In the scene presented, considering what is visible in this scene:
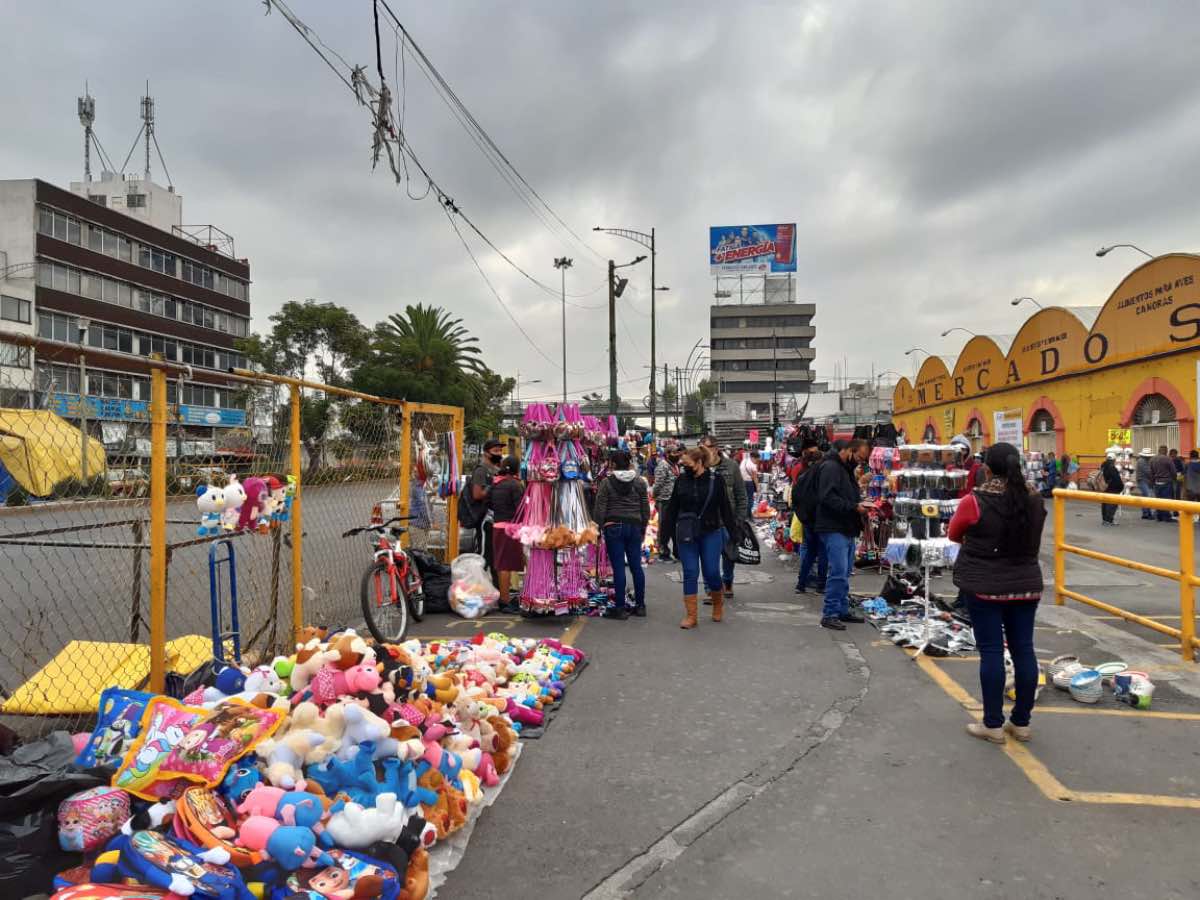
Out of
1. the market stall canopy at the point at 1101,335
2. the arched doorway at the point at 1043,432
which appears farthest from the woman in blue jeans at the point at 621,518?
the arched doorway at the point at 1043,432

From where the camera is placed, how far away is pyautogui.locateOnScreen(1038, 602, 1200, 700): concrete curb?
5.30 meters

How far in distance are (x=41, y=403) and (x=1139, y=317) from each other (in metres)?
25.8

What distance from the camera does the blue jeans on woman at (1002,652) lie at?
423cm

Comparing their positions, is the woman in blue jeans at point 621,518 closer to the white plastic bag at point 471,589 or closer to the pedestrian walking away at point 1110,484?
the white plastic bag at point 471,589

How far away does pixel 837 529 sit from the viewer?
729 cm

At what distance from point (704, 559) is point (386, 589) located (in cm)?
296

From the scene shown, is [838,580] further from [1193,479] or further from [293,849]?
[1193,479]

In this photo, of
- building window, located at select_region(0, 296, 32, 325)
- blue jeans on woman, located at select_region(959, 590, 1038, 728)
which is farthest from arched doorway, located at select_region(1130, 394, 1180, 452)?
building window, located at select_region(0, 296, 32, 325)

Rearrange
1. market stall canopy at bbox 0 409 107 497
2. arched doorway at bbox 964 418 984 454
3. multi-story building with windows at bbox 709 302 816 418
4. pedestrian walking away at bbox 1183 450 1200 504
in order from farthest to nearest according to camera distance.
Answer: multi-story building with windows at bbox 709 302 816 418 → arched doorway at bbox 964 418 984 454 → pedestrian walking away at bbox 1183 450 1200 504 → market stall canopy at bbox 0 409 107 497

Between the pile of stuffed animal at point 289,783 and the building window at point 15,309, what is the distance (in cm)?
4349

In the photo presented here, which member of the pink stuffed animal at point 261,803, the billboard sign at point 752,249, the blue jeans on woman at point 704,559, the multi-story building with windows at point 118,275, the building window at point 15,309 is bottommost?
the pink stuffed animal at point 261,803

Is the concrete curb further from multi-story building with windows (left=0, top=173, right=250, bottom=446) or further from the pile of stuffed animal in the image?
multi-story building with windows (left=0, top=173, right=250, bottom=446)

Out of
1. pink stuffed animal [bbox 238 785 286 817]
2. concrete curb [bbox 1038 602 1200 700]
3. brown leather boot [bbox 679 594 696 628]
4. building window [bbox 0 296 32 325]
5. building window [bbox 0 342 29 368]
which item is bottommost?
concrete curb [bbox 1038 602 1200 700]

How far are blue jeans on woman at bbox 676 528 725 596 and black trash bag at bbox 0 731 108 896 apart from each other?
4980mm
